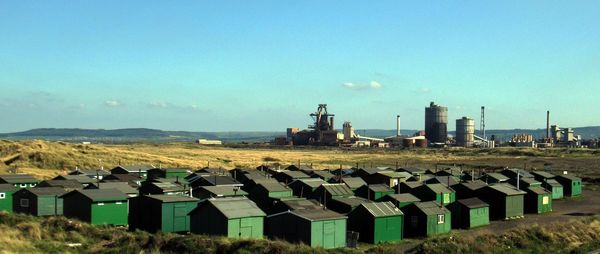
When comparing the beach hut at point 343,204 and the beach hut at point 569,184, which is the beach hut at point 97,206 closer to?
the beach hut at point 343,204

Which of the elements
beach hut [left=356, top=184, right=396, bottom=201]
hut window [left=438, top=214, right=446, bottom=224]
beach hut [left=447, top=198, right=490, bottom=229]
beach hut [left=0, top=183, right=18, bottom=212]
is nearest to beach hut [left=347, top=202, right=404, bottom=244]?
hut window [left=438, top=214, right=446, bottom=224]

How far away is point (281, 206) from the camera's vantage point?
3822 centimetres

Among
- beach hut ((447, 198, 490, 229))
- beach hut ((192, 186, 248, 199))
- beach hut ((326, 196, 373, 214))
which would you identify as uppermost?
beach hut ((192, 186, 248, 199))

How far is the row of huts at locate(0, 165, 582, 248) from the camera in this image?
33250 mm

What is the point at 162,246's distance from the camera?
29.5 metres

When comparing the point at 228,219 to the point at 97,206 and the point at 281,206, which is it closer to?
the point at 281,206

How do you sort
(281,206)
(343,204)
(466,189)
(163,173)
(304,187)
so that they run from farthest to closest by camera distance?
(163,173)
(466,189)
(304,187)
(343,204)
(281,206)

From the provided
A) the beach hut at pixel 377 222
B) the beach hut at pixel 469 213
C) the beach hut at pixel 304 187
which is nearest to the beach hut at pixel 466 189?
the beach hut at pixel 469 213

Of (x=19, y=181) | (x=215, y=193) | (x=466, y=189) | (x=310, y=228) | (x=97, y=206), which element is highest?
(x=19, y=181)

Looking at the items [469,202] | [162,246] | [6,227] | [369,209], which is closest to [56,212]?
[6,227]

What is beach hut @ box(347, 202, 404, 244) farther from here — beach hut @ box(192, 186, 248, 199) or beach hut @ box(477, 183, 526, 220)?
beach hut @ box(477, 183, 526, 220)

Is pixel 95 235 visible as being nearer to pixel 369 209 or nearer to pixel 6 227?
pixel 6 227

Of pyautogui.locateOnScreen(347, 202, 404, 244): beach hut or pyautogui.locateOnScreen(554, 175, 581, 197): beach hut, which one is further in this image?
pyautogui.locateOnScreen(554, 175, 581, 197): beach hut

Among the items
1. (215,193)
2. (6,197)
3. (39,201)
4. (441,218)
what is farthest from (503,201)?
(6,197)
